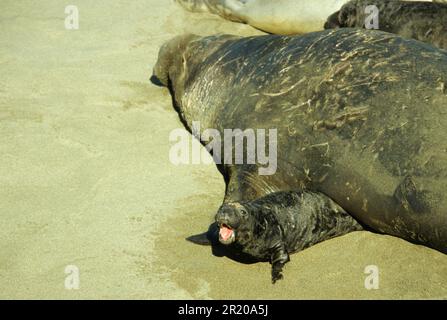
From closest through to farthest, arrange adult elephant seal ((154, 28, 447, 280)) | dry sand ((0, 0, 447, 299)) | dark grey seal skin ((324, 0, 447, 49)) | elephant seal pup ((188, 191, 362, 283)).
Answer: dry sand ((0, 0, 447, 299))
elephant seal pup ((188, 191, 362, 283))
adult elephant seal ((154, 28, 447, 280))
dark grey seal skin ((324, 0, 447, 49))

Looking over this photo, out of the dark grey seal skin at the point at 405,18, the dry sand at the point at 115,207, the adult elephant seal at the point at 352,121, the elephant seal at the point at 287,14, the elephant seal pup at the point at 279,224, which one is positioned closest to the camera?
the dry sand at the point at 115,207

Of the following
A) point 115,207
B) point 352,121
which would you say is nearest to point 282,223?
point 352,121

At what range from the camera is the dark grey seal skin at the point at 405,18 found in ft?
25.6

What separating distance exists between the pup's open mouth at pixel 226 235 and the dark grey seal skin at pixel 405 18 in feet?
12.9

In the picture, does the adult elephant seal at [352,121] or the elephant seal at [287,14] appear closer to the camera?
the adult elephant seal at [352,121]

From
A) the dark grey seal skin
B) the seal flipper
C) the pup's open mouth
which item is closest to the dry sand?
the seal flipper

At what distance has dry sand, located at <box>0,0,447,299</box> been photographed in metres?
4.41

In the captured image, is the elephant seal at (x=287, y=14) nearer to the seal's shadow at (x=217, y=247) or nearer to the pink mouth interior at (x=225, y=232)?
the seal's shadow at (x=217, y=247)

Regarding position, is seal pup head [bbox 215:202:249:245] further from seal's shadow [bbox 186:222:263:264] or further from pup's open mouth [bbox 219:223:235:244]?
seal's shadow [bbox 186:222:263:264]

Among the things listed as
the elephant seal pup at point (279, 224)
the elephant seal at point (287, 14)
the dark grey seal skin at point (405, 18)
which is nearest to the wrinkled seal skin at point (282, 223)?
the elephant seal pup at point (279, 224)

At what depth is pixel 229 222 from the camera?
14.7ft

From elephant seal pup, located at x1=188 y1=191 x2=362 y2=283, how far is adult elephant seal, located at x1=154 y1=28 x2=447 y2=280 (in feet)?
0.35

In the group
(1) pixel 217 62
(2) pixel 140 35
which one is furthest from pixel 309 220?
(2) pixel 140 35
